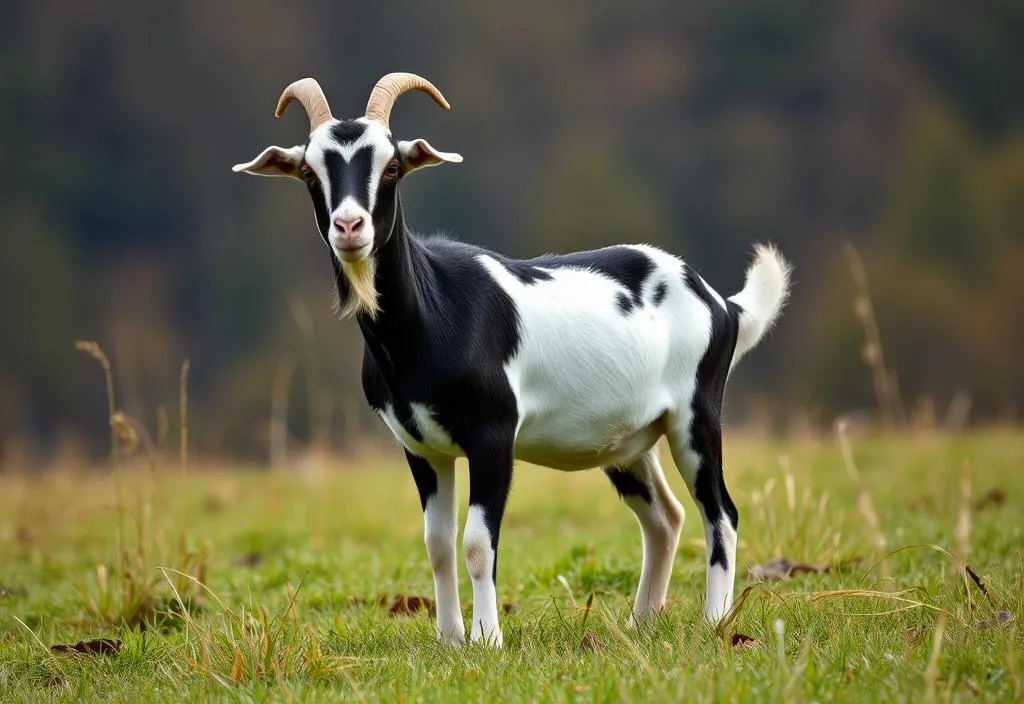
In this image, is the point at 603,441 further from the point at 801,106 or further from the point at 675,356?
the point at 801,106

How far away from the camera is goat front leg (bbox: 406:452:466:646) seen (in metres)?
5.81

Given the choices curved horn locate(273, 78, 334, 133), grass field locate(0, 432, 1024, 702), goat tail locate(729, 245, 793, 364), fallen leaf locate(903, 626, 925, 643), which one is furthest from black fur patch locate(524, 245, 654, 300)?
fallen leaf locate(903, 626, 925, 643)

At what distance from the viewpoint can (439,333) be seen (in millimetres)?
5602

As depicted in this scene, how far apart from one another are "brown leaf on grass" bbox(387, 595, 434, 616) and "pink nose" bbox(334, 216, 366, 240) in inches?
84.4

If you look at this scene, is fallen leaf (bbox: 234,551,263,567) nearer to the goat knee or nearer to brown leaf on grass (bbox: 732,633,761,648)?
the goat knee

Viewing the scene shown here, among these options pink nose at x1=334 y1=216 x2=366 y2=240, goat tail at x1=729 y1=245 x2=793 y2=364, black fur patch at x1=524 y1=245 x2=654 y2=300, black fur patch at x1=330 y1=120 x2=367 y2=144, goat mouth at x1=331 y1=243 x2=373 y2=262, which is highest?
black fur patch at x1=330 y1=120 x2=367 y2=144

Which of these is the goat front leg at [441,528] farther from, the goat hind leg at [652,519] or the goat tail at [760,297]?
the goat tail at [760,297]

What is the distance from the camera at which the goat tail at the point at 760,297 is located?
6.85m

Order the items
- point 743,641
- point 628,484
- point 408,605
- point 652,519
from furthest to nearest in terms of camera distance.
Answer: point 408,605, point 628,484, point 652,519, point 743,641

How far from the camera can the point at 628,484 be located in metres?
6.48

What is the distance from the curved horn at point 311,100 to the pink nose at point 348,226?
2.19 feet

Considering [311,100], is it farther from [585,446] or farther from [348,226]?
[585,446]

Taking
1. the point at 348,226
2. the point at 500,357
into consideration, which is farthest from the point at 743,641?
the point at 348,226

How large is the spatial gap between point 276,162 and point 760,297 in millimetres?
2680
